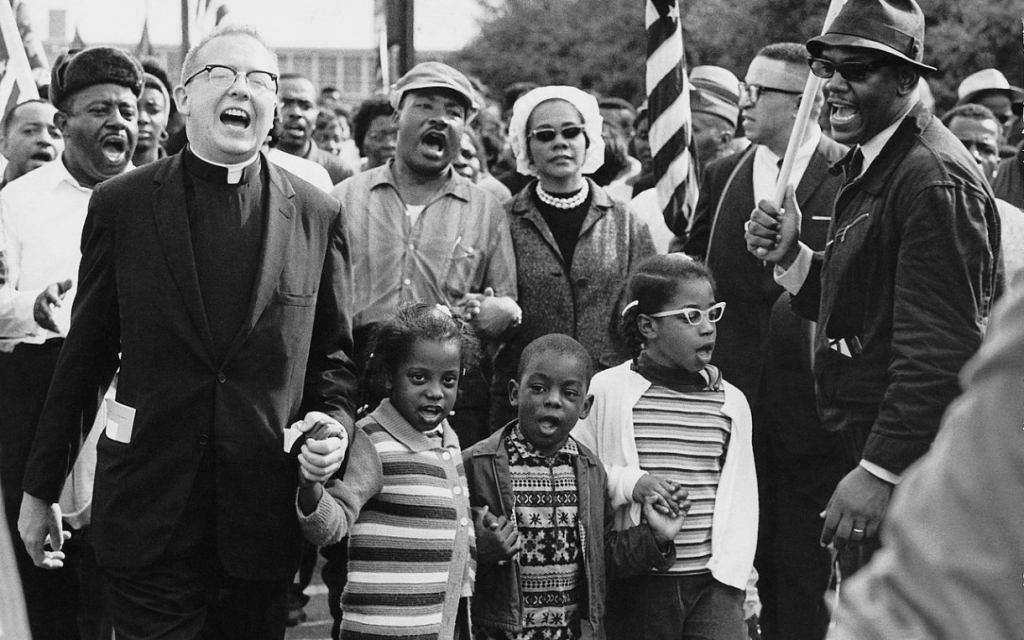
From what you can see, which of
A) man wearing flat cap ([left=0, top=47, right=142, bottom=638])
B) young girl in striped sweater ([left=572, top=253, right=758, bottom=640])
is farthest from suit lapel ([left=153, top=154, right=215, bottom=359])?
young girl in striped sweater ([left=572, top=253, right=758, bottom=640])

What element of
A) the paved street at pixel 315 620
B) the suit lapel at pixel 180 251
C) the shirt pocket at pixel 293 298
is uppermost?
the suit lapel at pixel 180 251

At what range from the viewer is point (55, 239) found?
588 centimetres

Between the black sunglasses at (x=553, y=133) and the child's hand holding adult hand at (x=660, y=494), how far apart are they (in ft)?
6.20

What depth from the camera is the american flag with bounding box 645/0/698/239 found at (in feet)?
24.2

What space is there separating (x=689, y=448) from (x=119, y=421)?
7.15 feet

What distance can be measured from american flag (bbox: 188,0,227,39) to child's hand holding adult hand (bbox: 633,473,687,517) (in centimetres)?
442

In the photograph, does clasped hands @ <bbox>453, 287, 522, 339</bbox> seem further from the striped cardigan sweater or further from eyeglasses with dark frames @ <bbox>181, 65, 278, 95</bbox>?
eyeglasses with dark frames @ <bbox>181, 65, 278, 95</bbox>

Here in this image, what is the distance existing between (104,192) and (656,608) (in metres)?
2.46

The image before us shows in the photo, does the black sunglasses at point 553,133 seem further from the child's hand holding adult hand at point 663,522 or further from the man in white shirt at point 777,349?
the child's hand holding adult hand at point 663,522

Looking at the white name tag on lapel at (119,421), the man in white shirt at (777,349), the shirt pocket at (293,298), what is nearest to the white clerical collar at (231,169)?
the shirt pocket at (293,298)

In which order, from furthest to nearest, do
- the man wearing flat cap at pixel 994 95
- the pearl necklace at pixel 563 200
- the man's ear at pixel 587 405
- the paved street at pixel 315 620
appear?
the man wearing flat cap at pixel 994 95
the paved street at pixel 315 620
the pearl necklace at pixel 563 200
the man's ear at pixel 587 405

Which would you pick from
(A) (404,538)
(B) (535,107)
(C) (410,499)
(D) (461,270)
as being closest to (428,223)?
(D) (461,270)

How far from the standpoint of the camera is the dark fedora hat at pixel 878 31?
4531 millimetres

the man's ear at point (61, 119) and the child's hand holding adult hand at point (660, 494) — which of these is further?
the man's ear at point (61, 119)
